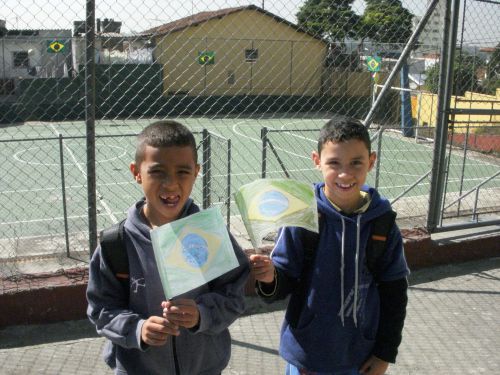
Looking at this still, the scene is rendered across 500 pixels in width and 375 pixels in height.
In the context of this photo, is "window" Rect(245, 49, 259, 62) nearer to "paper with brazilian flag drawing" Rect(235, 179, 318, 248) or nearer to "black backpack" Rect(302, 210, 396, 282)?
"black backpack" Rect(302, 210, 396, 282)

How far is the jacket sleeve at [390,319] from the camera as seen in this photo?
2.35 metres

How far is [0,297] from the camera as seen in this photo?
4.02 meters

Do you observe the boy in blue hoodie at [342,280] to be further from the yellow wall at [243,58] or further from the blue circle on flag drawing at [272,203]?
the yellow wall at [243,58]

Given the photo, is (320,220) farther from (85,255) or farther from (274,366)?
(85,255)

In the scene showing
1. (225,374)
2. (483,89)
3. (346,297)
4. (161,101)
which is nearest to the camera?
Answer: (346,297)

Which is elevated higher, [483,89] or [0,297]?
[483,89]

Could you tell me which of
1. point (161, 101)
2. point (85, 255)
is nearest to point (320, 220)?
point (85, 255)

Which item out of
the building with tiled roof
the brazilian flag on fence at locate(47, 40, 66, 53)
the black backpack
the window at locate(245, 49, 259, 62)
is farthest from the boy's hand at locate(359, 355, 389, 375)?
the window at locate(245, 49, 259, 62)

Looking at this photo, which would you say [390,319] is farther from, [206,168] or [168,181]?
[206,168]

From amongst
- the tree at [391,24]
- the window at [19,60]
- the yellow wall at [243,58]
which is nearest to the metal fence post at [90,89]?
the tree at [391,24]

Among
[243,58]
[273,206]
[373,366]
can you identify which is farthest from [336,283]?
[243,58]

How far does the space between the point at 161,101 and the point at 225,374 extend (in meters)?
18.2

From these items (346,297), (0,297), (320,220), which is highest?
(320,220)

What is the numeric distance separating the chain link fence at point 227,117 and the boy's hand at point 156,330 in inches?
92.0
